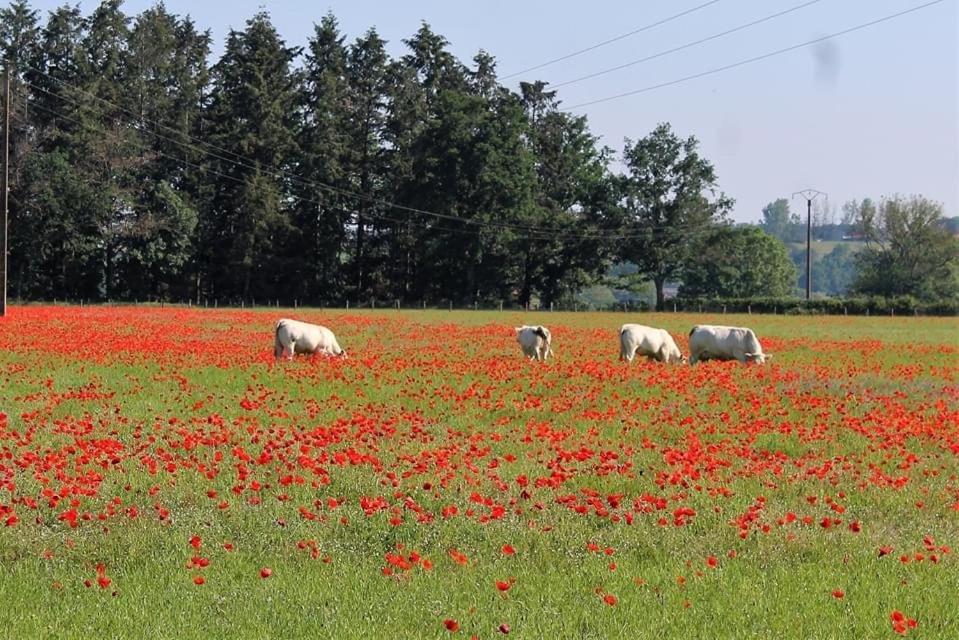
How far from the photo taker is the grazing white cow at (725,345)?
94.2 ft

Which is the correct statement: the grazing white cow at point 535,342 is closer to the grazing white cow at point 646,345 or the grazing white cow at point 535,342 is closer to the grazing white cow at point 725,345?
the grazing white cow at point 646,345

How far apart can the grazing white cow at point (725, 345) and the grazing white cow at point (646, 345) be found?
2.19ft

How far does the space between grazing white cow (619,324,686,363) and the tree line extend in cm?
5898

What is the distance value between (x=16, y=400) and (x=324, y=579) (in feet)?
37.6

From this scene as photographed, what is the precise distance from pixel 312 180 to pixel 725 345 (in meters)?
65.0

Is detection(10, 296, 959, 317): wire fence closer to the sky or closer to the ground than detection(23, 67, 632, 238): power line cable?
closer to the ground

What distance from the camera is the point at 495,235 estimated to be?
8925 cm

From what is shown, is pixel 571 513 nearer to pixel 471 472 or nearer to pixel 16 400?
pixel 471 472

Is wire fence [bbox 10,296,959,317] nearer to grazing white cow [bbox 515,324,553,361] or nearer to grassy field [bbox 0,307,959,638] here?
grazing white cow [bbox 515,324,553,361]

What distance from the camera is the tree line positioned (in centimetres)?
8100

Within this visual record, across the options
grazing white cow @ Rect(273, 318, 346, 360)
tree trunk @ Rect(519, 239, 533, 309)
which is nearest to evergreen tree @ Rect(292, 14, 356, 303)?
tree trunk @ Rect(519, 239, 533, 309)

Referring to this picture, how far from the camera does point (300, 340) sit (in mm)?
27812

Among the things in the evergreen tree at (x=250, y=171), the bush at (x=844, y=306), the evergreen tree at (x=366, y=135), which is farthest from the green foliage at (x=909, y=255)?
the evergreen tree at (x=250, y=171)

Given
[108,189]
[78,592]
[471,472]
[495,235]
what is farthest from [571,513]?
[495,235]
